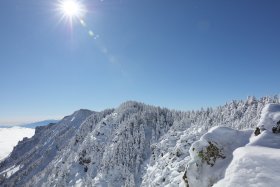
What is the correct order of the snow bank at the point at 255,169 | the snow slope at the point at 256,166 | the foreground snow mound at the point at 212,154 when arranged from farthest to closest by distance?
the foreground snow mound at the point at 212,154
the snow slope at the point at 256,166
the snow bank at the point at 255,169

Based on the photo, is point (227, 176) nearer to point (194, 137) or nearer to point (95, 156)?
point (194, 137)

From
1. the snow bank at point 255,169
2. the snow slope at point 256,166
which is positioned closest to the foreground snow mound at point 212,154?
the snow slope at point 256,166

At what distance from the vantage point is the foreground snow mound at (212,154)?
24.8 m

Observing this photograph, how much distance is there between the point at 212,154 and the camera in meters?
26.1

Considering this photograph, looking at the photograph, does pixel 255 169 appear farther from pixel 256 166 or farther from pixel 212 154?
pixel 212 154

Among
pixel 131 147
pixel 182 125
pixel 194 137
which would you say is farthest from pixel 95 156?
pixel 194 137

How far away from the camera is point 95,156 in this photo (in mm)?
195250

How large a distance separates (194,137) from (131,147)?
6676cm

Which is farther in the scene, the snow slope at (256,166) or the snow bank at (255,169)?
the snow slope at (256,166)

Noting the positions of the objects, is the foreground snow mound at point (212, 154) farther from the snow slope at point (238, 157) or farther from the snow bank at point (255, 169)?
the snow bank at point (255, 169)

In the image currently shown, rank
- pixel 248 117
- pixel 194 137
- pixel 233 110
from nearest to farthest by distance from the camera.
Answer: pixel 194 137
pixel 248 117
pixel 233 110

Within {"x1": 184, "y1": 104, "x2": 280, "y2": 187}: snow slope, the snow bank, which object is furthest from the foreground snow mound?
the snow bank

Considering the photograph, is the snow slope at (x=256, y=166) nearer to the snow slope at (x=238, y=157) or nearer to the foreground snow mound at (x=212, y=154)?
the snow slope at (x=238, y=157)

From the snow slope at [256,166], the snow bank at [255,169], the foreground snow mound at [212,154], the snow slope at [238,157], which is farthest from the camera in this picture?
the foreground snow mound at [212,154]
